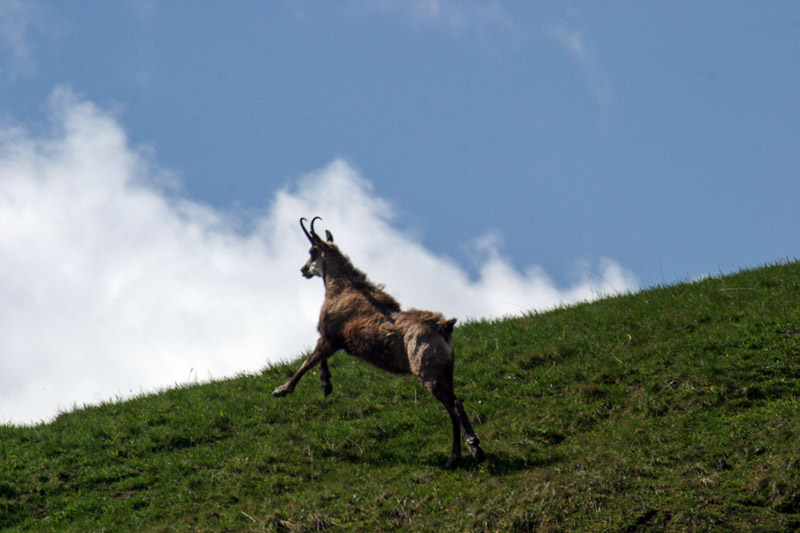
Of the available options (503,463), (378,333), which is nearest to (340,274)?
(378,333)

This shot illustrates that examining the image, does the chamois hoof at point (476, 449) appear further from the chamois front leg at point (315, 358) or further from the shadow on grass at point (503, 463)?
the chamois front leg at point (315, 358)

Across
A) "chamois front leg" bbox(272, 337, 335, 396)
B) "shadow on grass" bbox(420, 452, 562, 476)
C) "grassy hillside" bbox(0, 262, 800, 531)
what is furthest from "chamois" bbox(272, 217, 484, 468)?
"grassy hillside" bbox(0, 262, 800, 531)

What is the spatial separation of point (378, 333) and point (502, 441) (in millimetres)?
2738

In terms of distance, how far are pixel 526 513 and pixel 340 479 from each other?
3.46 meters

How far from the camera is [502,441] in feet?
42.6

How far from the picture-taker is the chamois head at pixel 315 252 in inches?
556

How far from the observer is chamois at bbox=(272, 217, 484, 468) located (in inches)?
463

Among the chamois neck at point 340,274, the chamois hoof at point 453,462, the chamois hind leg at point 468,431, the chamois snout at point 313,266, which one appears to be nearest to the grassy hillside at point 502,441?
the chamois hoof at point 453,462

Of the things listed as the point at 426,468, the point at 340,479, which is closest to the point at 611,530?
the point at 426,468

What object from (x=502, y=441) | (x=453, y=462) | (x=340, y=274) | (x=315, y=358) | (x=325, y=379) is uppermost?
(x=340, y=274)

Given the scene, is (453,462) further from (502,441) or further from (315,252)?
(315,252)

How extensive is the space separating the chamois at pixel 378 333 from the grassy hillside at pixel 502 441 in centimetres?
128

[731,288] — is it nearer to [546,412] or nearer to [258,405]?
[546,412]

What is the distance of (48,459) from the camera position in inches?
578
